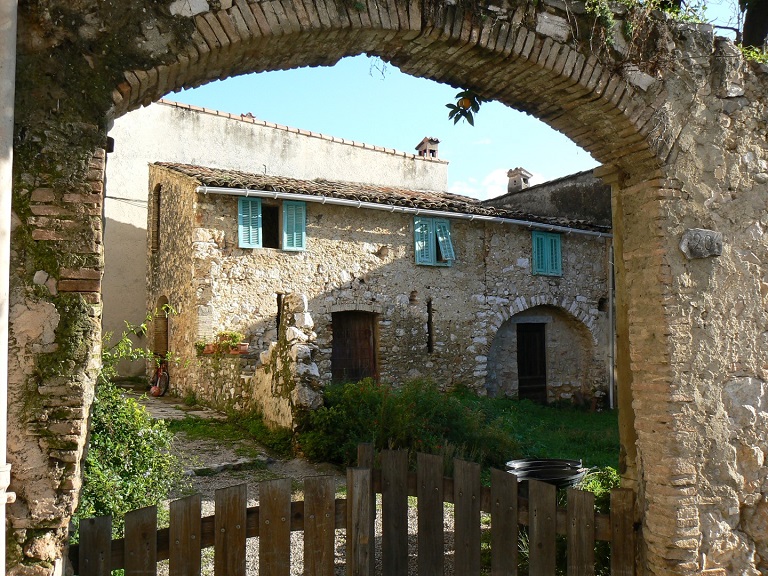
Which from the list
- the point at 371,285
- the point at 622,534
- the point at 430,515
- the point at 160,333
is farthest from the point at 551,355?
the point at 430,515

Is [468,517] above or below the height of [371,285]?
below

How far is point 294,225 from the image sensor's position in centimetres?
1195

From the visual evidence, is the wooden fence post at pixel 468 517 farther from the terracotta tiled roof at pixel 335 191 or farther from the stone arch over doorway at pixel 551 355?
the stone arch over doorway at pixel 551 355

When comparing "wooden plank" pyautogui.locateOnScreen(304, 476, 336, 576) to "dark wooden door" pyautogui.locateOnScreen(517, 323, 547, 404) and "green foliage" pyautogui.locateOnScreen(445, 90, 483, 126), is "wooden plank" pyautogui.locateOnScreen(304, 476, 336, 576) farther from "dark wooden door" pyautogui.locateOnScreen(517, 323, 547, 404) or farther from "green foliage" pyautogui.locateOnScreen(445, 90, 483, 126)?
"dark wooden door" pyautogui.locateOnScreen(517, 323, 547, 404)

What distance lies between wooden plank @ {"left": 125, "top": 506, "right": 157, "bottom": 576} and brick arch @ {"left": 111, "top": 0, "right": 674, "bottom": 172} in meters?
1.79

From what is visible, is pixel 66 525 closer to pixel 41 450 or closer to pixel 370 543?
pixel 41 450

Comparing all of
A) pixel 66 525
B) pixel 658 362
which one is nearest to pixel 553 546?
pixel 658 362

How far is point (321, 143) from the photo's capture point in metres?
16.7

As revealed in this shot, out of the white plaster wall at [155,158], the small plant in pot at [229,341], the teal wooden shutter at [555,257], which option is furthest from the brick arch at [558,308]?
the white plaster wall at [155,158]

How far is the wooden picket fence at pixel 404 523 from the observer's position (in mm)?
3121

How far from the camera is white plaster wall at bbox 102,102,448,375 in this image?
48.3ft

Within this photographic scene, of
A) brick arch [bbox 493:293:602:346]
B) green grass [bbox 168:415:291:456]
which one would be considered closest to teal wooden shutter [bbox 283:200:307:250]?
green grass [bbox 168:415:291:456]

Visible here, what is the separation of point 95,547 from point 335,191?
381 inches

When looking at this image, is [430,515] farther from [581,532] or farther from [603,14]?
[603,14]
